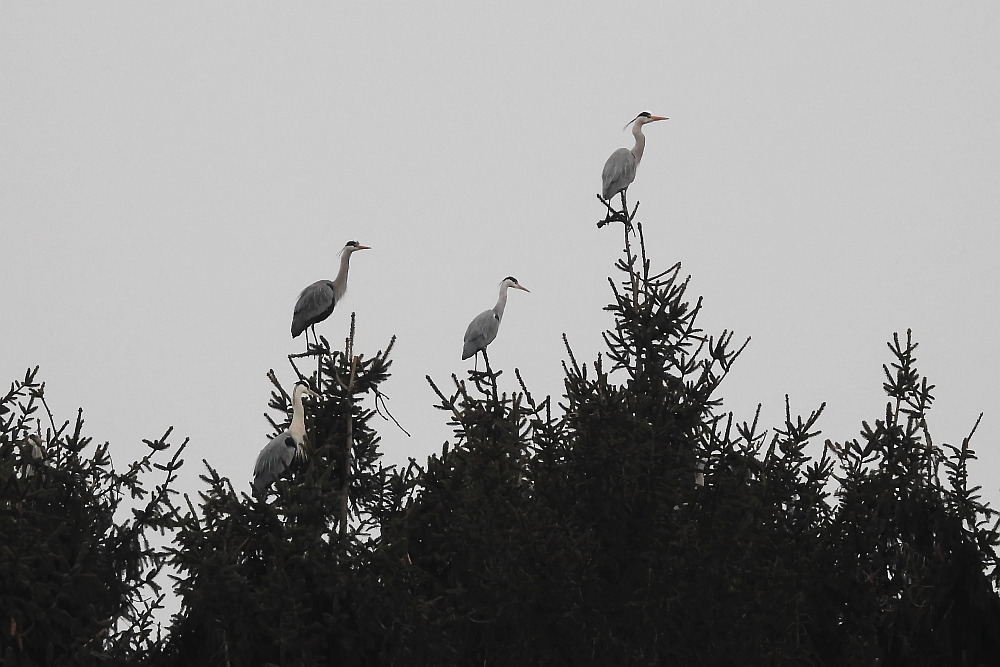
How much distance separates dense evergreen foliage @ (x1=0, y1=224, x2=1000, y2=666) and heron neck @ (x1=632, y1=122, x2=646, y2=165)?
9207mm

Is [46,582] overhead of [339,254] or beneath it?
beneath

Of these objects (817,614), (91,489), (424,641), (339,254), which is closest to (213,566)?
(424,641)

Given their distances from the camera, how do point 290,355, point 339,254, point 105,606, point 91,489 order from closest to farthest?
point 105,606 < point 91,489 < point 290,355 < point 339,254

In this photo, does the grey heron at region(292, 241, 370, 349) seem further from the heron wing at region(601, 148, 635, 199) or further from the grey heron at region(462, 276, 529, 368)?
the heron wing at region(601, 148, 635, 199)

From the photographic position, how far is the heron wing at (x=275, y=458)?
522 inches

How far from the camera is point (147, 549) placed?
11219 mm

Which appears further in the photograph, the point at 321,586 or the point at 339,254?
the point at 339,254

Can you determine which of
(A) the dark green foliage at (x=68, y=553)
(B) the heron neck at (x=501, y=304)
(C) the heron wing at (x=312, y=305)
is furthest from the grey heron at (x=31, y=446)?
(B) the heron neck at (x=501, y=304)

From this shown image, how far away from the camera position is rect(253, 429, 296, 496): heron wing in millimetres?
13250

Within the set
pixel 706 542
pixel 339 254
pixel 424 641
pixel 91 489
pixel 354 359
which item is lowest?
pixel 424 641

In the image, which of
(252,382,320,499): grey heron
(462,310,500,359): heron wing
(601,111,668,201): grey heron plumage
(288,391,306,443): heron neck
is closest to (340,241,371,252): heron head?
(462,310,500,359): heron wing

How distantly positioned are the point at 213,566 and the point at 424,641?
1.86 meters

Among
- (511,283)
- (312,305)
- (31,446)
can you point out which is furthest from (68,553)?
(511,283)

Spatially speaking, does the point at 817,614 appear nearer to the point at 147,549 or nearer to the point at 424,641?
the point at 424,641
